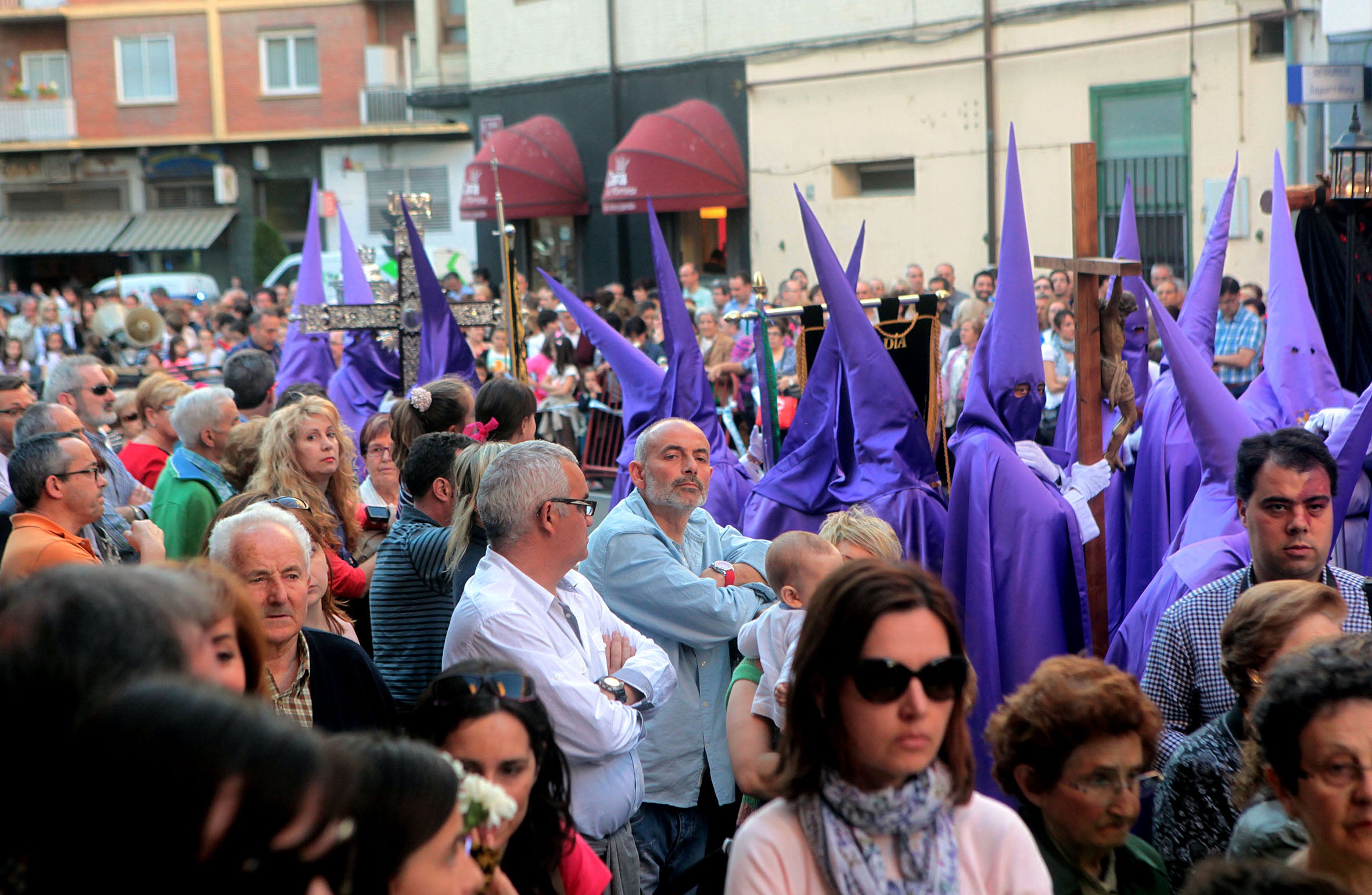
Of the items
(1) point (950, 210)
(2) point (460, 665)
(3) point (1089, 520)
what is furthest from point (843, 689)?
(1) point (950, 210)

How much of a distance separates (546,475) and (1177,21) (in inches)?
514

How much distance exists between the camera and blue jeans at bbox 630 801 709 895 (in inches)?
154

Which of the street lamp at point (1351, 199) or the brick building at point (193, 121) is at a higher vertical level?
the brick building at point (193, 121)

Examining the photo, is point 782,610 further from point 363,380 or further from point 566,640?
point 363,380

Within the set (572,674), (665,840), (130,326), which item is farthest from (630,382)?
(130,326)

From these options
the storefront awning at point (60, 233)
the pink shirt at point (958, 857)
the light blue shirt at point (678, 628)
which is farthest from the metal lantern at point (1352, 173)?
the storefront awning at point (60, 233)

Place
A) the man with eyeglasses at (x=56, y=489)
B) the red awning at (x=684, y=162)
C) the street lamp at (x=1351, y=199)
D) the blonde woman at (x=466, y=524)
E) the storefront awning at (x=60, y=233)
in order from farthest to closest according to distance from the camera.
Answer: the storefront awning at (x=60, y=233), the red awning at (x=684, y=162), the street lamp at (x=1351, y=199), the man with eyeglasses at (x=56, y=489), the blonde woman at (x=466, y=524)

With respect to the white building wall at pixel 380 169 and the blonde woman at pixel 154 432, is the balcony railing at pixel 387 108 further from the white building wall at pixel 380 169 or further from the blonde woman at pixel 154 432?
the blonde woman at pixel 154 432

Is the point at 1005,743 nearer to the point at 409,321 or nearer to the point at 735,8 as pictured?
the point at 409,321

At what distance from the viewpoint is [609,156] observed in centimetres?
2069

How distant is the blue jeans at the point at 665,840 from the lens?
3.91 metres

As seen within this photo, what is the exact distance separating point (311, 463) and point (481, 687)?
2.49 meters

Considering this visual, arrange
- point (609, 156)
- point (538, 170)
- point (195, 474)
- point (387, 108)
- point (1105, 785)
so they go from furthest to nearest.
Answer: point (387, 108) < point (538, 170) < point (609, 156) < point (195, 474) < point (1105, 785)

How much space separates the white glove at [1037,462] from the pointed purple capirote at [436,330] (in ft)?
12.1
